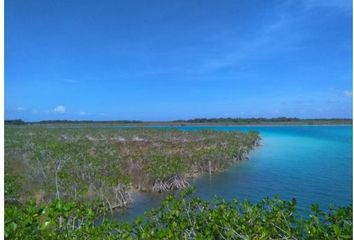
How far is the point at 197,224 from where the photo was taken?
386 centimetres

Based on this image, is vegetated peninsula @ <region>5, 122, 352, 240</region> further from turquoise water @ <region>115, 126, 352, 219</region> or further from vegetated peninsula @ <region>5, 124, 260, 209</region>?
turquoise water @ <region>115, 126, 352, 219</region>

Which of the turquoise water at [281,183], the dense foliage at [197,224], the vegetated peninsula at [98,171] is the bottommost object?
the turquoise water at [281,183]

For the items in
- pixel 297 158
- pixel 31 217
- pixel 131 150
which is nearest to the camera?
pixel 31 217

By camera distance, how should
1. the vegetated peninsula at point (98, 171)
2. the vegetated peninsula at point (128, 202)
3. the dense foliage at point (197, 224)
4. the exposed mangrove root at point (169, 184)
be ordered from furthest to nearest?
the exposed mangrove root at point (169, 184)
the vegetated peninsula at point (98, 171)
the vegetated peninsula at point (128, 202)
the dense foliage at point (197, 224)

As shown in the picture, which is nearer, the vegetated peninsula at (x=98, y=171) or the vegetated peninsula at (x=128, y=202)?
→ the vegetated peninsula at (x=128, y=202)

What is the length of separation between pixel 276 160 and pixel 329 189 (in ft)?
28.3

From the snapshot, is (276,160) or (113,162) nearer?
(113,162)

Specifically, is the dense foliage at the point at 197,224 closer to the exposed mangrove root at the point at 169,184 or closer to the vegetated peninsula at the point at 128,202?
the vegetated peninsula at the point at 128,202

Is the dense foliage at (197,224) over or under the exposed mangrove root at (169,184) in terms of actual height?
over

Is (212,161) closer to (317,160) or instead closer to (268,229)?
(317,160)

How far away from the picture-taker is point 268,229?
3.38 m

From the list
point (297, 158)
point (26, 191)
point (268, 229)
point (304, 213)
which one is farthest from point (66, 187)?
point (297, 158)

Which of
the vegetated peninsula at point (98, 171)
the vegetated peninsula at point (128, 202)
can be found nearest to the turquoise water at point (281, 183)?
the vegetated peninsula at point (98, 171)

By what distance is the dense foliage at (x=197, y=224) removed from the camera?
249cm
